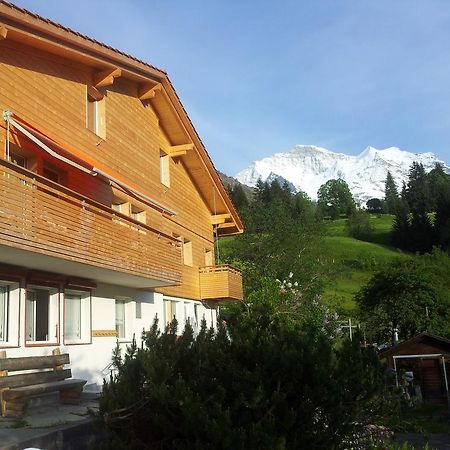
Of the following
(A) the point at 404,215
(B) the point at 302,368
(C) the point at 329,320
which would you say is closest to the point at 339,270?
(C) the point at 329,320

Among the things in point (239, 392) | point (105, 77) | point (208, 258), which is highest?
point (105, 77)

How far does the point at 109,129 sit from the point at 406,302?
87.4ft

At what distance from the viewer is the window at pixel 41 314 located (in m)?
12.7

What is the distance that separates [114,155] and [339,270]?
107ft

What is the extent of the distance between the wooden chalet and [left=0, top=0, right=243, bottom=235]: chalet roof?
1.5 inches

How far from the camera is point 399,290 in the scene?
38719 mm

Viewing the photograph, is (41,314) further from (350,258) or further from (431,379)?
(350,258)

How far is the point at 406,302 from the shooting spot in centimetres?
3756

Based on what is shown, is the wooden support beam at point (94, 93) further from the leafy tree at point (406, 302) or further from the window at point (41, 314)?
the leafy tree at point (406, 302)

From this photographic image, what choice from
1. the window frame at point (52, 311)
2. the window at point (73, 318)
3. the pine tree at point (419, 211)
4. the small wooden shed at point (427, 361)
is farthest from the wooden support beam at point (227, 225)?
the pine tree at point (419, 211)

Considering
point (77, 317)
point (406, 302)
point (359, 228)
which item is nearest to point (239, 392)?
point (77, 317)

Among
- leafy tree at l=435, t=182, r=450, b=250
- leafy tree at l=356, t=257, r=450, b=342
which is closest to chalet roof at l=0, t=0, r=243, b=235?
leafy tree at l=356, t=257, r=450, b=342

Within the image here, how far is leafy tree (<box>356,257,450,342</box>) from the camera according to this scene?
37219mm

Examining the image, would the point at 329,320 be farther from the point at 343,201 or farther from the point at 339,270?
the point at 343,201
